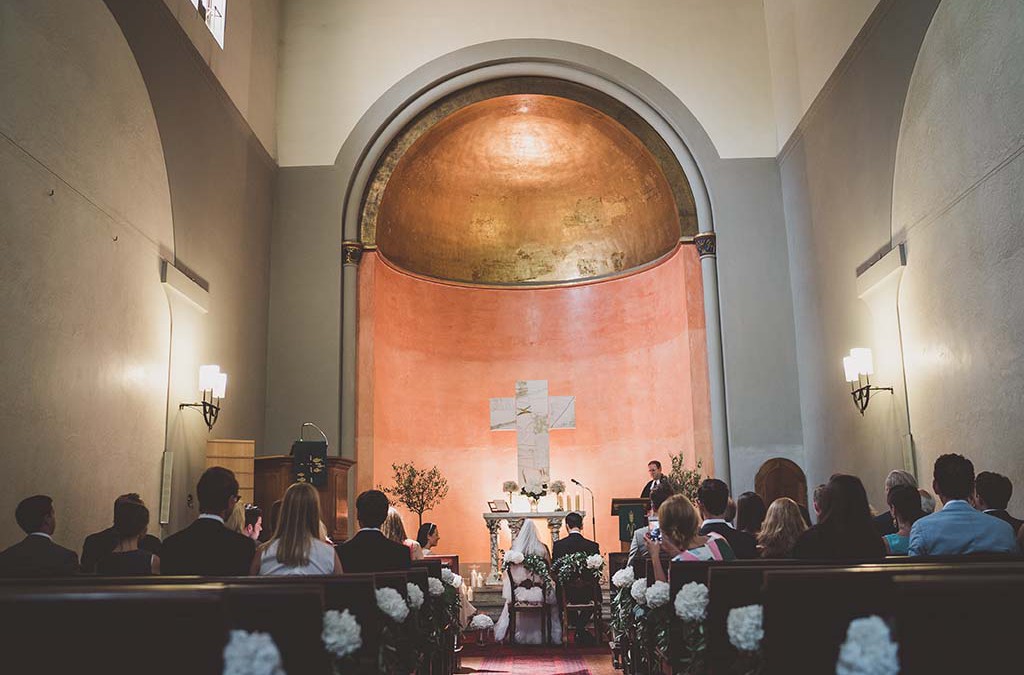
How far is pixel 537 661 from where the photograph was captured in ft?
27.7

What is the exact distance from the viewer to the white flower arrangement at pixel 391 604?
3.83 metres

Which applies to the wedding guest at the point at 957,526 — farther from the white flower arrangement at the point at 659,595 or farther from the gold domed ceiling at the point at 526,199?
the gold domed ceiling at the point at 526,199

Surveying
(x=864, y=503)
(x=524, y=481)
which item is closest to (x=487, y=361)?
(x=524, y=481)

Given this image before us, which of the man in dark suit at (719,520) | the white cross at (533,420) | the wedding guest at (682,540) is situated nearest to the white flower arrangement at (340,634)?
the wedding guest at (682,540)

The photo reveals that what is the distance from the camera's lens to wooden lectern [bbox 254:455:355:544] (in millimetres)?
10242

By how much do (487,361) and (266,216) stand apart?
15.8 feet

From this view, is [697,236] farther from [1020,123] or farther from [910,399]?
[1020,123]

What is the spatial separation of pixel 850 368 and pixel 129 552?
742 cm

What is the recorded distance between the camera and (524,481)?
15039mm

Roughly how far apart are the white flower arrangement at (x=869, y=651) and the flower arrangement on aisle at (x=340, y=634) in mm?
1690

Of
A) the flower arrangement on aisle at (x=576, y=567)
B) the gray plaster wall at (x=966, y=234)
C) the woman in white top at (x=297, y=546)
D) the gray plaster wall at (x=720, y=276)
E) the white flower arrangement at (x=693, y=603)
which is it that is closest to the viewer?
the white flower arrangement at (x=693, y=603)

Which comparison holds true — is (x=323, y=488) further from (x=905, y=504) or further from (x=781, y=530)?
(x=905, y=504)

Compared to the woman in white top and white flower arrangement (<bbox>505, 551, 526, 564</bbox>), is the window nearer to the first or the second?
white flower arrangement (<bbox>505, 551, 526, 564</bbox>)

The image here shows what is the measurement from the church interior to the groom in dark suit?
0.19 feet
